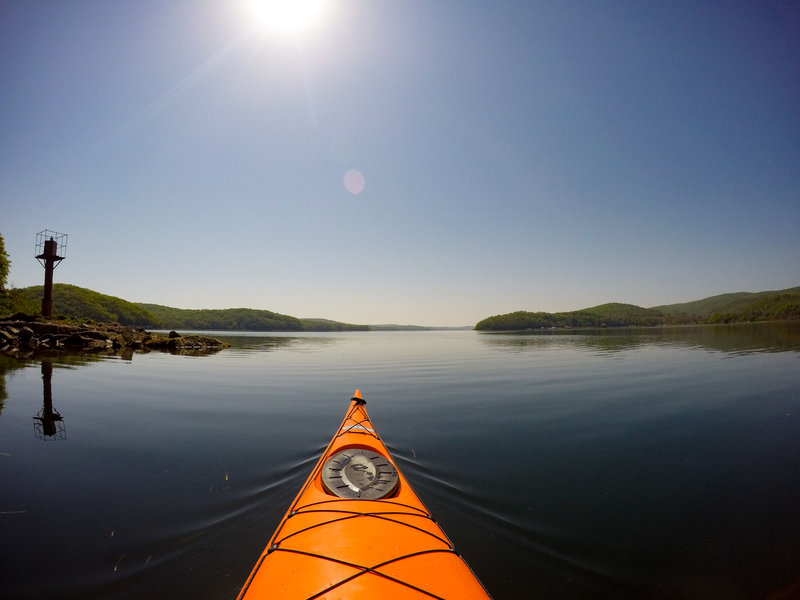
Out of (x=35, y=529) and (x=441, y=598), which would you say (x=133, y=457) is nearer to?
(x=35, y=529)

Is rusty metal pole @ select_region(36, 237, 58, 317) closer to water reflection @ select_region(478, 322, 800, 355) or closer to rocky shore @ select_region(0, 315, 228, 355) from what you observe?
rocky shore @ select_region(0, 315, 228, 355)

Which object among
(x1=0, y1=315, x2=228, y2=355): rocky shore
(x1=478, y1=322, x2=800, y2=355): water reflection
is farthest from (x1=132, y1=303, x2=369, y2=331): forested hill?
(x1=478, y1=322, x2=800, y2=355): water reflection

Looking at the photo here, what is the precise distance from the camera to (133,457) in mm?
6379

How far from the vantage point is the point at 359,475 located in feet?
13.9

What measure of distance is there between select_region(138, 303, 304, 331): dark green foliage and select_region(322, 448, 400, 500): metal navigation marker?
150 m

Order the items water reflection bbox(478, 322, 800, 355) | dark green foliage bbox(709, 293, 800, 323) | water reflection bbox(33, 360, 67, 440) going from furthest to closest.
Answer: dark green foliage bbox(709, 293, 800, 323), water reflection bbox(478, 322, 800, 355), water reflection bbox(33, 360, 67, 440)

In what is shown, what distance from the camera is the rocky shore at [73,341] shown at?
990 inches

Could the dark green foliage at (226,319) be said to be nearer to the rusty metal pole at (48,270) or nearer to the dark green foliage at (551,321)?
the dark green foliage at (551,321)

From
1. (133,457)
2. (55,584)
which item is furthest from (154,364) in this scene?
(55,584)

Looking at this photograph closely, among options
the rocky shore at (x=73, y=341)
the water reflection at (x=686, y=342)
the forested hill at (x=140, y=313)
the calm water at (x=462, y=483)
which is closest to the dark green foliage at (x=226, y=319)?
the forested hill at (x=140, y=313)

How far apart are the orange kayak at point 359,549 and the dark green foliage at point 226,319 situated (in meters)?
150

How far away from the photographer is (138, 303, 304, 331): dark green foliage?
455 ft

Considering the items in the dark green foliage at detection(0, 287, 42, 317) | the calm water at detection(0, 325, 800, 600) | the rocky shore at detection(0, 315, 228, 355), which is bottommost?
the calm water at detection(0, 325, 800, 600)

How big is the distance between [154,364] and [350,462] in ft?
69.2
